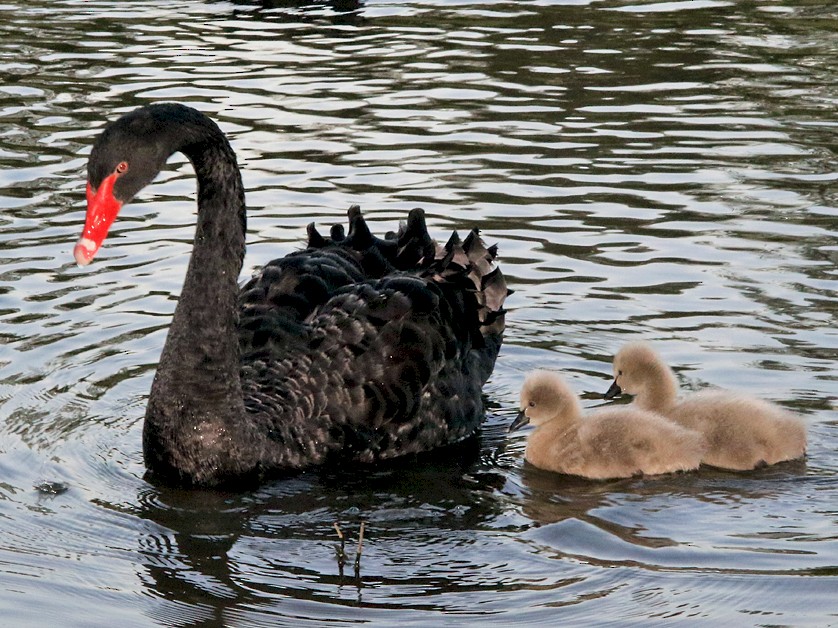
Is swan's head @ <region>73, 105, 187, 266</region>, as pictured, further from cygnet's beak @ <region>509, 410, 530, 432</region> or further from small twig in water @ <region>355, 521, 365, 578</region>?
cygnet's beak @ <region>509, 410, 530, 432</region>

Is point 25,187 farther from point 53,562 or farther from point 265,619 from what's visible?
point 265,619

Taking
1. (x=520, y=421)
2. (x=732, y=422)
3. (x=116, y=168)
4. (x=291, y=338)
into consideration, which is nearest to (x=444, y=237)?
(x=291, y=338)

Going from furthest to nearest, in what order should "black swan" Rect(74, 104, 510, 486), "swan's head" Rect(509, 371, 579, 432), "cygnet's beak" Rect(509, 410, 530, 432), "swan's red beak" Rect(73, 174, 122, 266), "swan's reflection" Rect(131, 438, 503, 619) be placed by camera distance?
"cygnet's beak" Rect(509, 410, 530, 432)
"swan's head" Rect(509, 371, 579, 432)
"black swan" Rect(74, 104, 510, 486)
"swan's red beak" Rect(73, 174, 122, 266)
"swan's reflection" Rect(131, 438, 503, 619)

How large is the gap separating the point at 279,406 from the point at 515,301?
204 centimetres

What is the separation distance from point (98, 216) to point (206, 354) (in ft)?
2.37

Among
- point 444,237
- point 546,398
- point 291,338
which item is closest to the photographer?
point 546,398

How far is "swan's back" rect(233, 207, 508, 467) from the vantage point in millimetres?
6133

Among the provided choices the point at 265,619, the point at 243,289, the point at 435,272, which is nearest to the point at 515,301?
A: the point at 435,272

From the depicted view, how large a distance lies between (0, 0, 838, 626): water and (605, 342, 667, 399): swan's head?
0.44m

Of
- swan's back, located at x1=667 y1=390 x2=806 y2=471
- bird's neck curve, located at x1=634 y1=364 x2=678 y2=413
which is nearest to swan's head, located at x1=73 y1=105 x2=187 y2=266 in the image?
bird's neck curve, located at x1=634 y1=364 x2=678 y2=413

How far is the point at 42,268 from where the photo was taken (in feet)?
26.6

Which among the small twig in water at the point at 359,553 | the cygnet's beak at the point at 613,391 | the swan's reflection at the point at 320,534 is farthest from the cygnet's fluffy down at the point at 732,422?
the small twig in water at the point at 359,553

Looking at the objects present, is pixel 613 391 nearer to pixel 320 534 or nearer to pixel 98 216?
pixel 320 534

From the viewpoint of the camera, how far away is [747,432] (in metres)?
5.88
